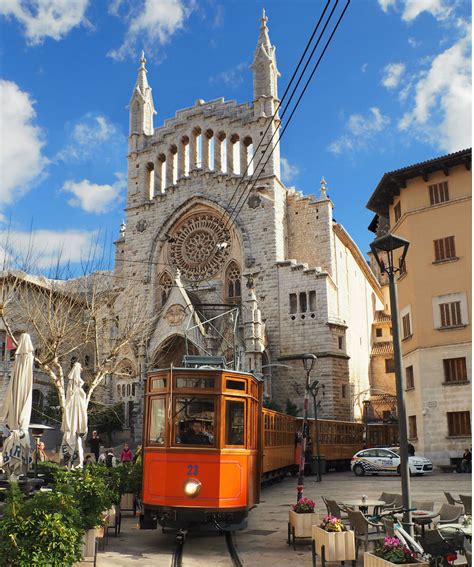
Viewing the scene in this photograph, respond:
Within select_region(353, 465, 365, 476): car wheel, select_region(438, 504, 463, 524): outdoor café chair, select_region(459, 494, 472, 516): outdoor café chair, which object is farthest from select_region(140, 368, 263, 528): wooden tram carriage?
select_region(353, 465, 365, 476): car wheel

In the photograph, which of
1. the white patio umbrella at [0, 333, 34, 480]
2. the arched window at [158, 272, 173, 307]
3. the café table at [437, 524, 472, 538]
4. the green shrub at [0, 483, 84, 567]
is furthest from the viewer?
the arched window at [158, 272, 173, 307]

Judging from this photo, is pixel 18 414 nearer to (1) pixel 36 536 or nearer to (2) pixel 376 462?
(1) pixel 36 536

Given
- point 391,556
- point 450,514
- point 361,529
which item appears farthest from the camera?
point 450,514

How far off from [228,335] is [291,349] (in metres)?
3.63

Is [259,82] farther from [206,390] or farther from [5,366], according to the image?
[206,390]

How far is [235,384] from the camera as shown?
9.97 metres

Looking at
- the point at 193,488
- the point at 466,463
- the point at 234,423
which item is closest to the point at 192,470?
the point at 193,488

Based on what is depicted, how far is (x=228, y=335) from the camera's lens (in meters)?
33.5

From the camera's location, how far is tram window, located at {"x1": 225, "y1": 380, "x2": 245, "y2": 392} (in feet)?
32.3

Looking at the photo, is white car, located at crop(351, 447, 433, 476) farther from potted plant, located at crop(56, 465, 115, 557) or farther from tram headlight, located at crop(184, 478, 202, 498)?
potted plant, located at crop(56, 465, 115, 557)

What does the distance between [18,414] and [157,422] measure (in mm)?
3476

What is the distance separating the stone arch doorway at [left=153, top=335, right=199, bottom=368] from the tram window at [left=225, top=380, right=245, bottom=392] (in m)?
23.5

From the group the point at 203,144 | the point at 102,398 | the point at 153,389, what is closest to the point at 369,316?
the point at 203,144

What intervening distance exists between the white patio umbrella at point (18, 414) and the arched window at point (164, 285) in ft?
84.5
